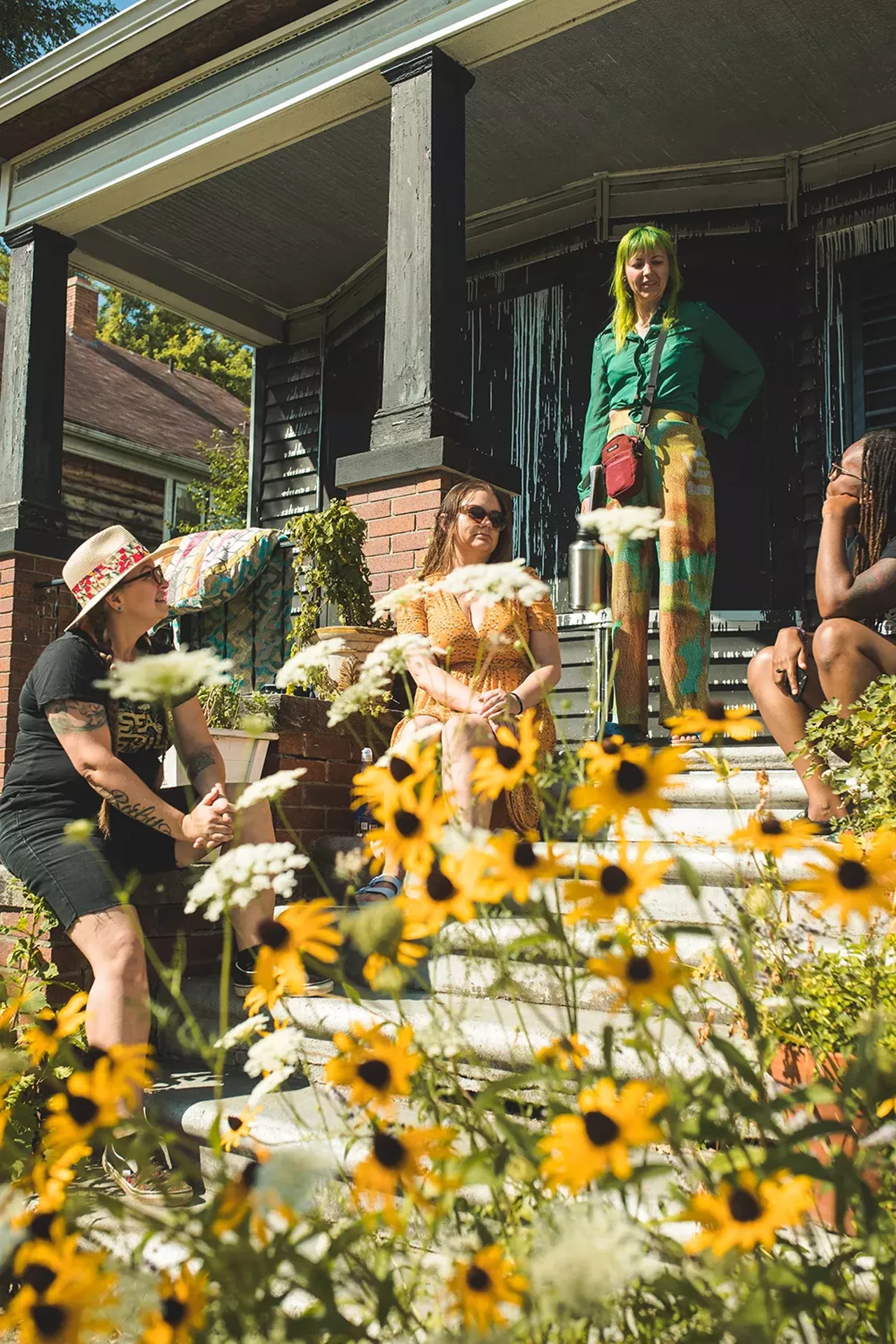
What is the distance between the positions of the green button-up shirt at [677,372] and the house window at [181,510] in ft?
31.4

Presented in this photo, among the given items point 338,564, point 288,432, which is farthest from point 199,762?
point 288,432

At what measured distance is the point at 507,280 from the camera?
8.01 meters

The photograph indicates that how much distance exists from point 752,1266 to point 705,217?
7.10 m

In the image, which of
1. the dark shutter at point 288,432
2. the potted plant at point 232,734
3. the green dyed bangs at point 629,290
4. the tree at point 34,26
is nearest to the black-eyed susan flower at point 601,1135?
the potted plant at point 232,734

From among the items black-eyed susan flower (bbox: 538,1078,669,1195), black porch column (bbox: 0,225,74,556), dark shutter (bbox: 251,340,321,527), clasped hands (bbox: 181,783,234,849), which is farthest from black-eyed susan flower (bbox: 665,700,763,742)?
Result: dark shutter (bbox: 251,340,321,527)

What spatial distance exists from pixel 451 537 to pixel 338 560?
2.89 ft

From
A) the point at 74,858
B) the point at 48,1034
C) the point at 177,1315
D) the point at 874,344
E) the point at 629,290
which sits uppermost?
the point at 874,344

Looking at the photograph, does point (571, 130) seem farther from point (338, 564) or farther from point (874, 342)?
point (338, 564)

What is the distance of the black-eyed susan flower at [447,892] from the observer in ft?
3.73

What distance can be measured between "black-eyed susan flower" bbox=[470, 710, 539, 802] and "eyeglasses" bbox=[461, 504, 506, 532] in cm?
255

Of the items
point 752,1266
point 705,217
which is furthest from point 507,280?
point 752,1266

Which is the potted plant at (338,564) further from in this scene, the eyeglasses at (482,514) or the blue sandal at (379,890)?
the blue sandal at (379,890)

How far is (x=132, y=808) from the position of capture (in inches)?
118

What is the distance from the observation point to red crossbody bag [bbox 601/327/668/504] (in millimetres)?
4621
